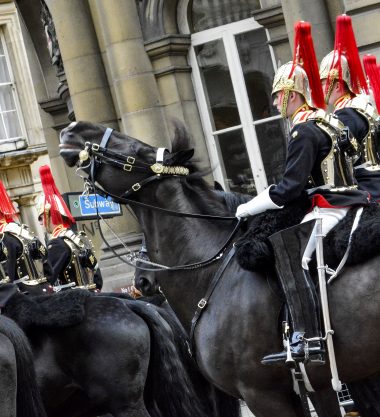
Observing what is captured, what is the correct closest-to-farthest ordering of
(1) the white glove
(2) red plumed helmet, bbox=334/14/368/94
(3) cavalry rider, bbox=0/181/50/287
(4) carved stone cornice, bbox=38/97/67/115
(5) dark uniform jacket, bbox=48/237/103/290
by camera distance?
(1) the white glove
(2) red plumed helmet, bbox=334/14/368/94
(5) dark uniform jacket, bbox=48/237/103/290
(3) cavalry rider, bbox=0/181/50/287
(4) carved stone cornice, bbox=38/97/67/115

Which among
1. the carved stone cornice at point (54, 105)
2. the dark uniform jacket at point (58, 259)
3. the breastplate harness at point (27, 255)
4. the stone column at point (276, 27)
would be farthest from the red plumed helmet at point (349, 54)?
the carved stone cornice at point (54, 105)

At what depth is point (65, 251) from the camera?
11.9 m

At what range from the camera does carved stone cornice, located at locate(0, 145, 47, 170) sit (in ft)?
102

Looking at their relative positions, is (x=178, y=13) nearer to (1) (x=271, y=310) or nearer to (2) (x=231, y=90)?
(2) (x=231, y=90)

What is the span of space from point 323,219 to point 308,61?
1050 millimetres

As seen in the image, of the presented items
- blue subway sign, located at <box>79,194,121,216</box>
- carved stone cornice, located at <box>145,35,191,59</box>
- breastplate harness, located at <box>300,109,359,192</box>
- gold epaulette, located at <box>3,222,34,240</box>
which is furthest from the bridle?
carved stone cornice, located at <box>145,35,191,59</box>

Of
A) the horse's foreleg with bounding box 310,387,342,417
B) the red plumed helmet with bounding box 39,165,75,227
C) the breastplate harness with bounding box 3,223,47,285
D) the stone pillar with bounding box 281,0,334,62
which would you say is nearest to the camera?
the horse's foreleg with bounding box 310,387,342,417

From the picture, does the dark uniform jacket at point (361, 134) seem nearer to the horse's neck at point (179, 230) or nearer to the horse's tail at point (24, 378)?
the horse's neck at point (179, 230)

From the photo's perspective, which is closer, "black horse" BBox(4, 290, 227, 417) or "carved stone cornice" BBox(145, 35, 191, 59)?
"black horse" BBox(4, 290, 227, 417)

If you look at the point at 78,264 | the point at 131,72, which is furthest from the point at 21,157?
the point at 78,264

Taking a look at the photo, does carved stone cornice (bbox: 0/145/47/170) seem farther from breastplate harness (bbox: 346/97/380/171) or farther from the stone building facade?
breastplate harness (bbox: 346/97/380/171)

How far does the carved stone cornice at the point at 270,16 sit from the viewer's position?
15.8 meters

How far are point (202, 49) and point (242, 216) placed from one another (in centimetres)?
1034

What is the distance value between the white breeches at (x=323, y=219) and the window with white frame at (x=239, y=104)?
9571mm
